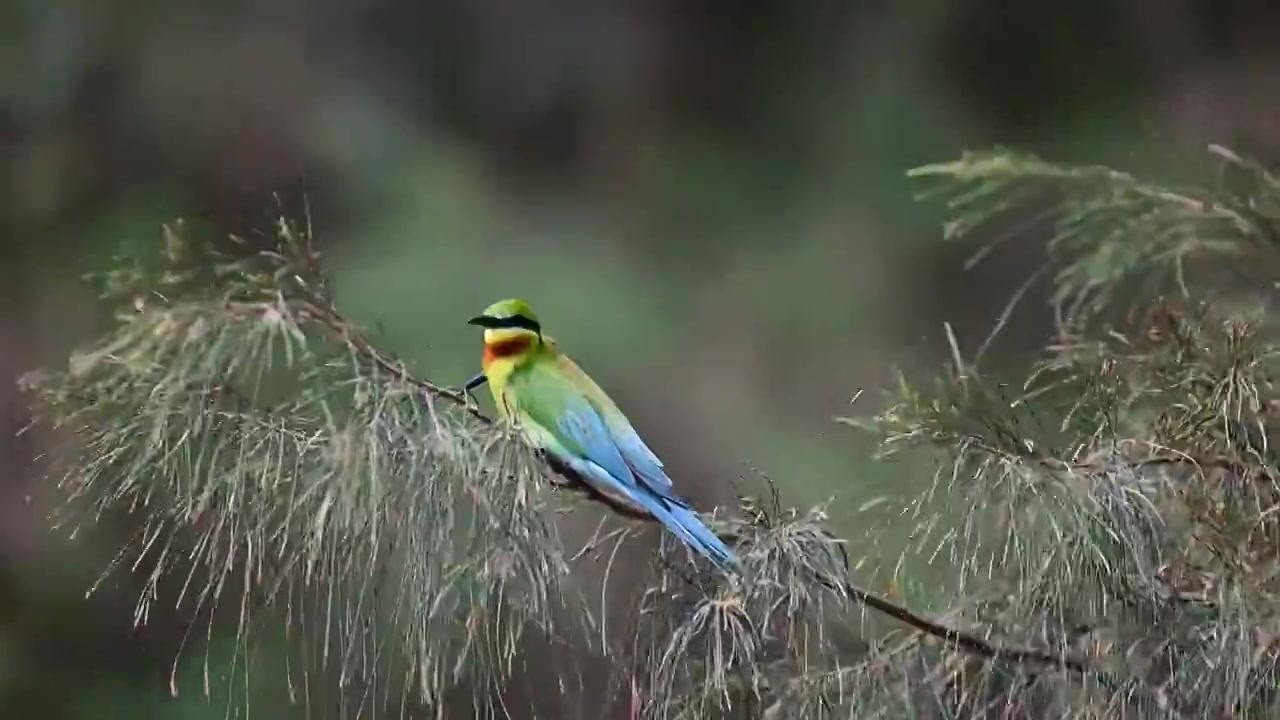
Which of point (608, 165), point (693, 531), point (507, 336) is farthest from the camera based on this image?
point (608, 165)

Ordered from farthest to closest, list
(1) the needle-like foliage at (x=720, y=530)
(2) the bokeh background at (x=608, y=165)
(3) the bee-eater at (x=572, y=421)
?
(2) the bokeh background at (x=608, y=165)
(3) the bee-eater at (x=572, y=421)
(1) the needle-like foliage at (x=720, y=530)

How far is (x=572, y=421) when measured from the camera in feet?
2.54

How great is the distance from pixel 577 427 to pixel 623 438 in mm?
40

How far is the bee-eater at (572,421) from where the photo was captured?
74 cm

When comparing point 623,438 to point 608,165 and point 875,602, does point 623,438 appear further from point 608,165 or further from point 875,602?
point 608,165

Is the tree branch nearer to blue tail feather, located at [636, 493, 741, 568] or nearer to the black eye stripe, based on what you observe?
blue tail feather, located at [636, 493, 741, 568]

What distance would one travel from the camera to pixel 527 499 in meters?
0.65

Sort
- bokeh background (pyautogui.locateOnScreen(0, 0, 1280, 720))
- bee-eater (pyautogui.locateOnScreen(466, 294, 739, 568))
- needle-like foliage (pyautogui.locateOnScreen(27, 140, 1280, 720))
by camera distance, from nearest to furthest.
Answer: needle-like foliage (pyautogui.locateOnScreen(27, 140, 1280, 720)), bee-eater (pyautogui.locateOnScreen(466, 294, 739, 568)), bokeh background (pyautogui.locateOnScreen(0, 0, 1280, 720))

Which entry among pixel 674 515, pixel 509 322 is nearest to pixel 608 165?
pixel 509 322

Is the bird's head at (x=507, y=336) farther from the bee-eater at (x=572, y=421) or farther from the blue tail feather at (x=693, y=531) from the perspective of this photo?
A: the blue tail feather at (x=693, y=531)

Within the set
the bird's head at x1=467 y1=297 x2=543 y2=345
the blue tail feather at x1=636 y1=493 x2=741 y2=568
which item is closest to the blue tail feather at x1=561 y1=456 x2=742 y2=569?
the blue tail feather at x1=636 y1=493 x2=741 y2=568

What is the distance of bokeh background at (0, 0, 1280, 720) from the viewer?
1.34m

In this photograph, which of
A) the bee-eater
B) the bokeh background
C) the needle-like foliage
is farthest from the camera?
the bokeh background

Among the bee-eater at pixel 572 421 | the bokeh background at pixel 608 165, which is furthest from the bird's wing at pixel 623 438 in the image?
the bokeh background at pixel 608 165
